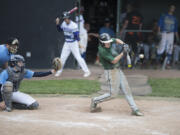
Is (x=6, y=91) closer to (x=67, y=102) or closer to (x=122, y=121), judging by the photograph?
(x=67, y=102)

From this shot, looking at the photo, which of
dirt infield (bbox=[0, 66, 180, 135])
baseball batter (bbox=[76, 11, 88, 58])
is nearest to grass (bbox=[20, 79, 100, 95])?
dirt infield (bbox=[0, 66, 180, 135])

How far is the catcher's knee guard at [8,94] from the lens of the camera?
804 centimetres

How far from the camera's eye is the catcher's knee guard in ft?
26.4

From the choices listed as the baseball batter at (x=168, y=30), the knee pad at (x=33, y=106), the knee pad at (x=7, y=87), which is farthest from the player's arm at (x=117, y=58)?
the baseball batter at (x=168, y=30)

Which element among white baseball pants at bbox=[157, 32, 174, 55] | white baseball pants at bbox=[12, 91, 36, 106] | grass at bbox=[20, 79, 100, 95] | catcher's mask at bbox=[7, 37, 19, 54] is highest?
catcher's mask at bbox=[7, 37, 19, 54]

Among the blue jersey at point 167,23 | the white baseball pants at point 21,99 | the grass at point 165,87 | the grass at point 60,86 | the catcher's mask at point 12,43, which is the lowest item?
the grass at point 165,87

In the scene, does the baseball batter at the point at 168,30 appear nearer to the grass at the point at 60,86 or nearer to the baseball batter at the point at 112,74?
the grass at the point at 60,86

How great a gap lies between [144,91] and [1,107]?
3.90 m

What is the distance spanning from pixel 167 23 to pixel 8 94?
23.4 feet

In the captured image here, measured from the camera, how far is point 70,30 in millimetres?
11578

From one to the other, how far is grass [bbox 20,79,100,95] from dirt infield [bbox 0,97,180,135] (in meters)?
0.95

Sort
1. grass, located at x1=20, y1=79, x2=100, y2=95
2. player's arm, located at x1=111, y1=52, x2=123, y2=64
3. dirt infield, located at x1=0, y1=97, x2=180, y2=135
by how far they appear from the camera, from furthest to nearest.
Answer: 1. grass, located at x1=20, y1=79, x2=100, y2=95
2. player's arm, located at x1=111, y1=52, x2=123, y2=64
3. dirt infield, located at x1=0, y1=97, x2=180, y2=135

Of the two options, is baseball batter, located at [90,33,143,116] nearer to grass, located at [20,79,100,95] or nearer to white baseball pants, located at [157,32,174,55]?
grass, located at [20,79,100,95]

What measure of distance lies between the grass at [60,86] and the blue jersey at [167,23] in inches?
142
